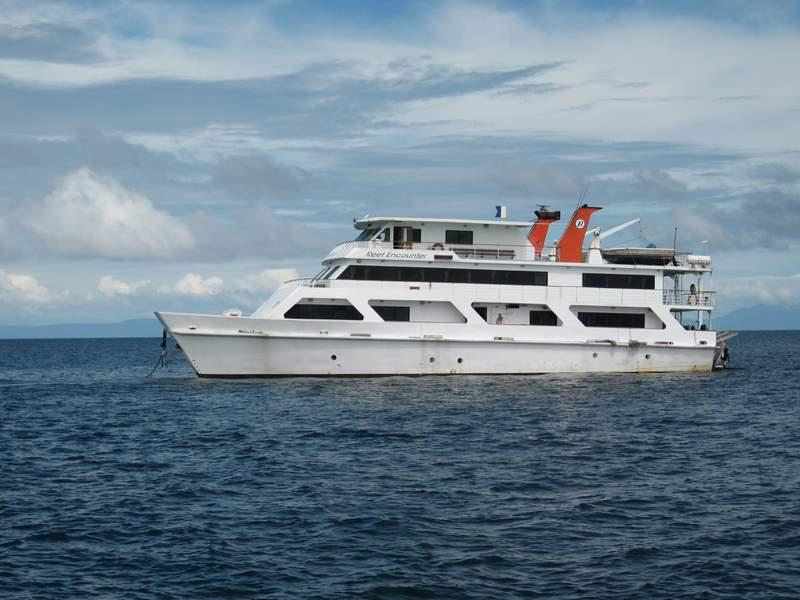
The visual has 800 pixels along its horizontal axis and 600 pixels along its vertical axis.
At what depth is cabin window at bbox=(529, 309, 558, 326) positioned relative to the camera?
120 feet

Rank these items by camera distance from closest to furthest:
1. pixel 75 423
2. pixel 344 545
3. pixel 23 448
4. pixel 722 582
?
pixel 722 582
pixel 344 545
pixel 23 448
pixel 75 423

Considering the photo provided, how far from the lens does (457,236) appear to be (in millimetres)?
36750

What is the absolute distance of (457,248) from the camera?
36.5 meters

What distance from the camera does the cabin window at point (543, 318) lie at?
3650 cm

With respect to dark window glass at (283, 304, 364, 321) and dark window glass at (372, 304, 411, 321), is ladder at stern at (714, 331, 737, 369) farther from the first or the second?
dark window glass at (283, 304, 364, 321)

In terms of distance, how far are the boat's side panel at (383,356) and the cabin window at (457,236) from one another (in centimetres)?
436

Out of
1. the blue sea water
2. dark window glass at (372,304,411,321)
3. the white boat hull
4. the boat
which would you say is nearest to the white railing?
the boat

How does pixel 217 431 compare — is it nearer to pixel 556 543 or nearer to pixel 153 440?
pixel 153 440

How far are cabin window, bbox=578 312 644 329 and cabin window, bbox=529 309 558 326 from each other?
1.09 meters

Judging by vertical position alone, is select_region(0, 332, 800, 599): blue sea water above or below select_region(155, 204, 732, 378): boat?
below

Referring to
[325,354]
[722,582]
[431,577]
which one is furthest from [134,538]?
[325,354]

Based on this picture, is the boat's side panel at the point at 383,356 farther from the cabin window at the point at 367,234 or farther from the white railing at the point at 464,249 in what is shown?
the cabin window at the point at 367,234

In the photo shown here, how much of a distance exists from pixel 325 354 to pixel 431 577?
2140 centimetres

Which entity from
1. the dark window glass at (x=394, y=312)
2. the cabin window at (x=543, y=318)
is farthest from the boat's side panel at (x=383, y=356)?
the cabin window at (x=543, y=318)
